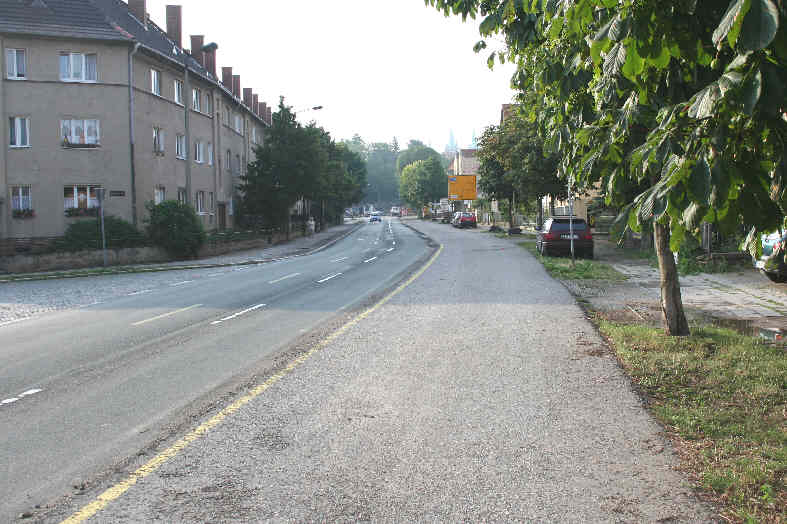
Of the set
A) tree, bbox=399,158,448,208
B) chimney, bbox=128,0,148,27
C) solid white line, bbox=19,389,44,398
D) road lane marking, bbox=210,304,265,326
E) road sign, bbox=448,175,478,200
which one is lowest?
road lane marking, bbox=210,304,265,326

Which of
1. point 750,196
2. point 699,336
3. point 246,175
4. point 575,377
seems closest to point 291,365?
point 575,377

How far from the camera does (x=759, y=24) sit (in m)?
2.70

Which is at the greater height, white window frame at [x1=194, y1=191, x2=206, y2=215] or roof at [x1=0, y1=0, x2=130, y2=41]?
roof at [x1=0, y1=0, x2=130, y2=41]

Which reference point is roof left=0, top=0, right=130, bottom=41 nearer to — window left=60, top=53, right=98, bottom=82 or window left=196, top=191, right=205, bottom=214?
window left=60, top=53, right=98, bottom=82

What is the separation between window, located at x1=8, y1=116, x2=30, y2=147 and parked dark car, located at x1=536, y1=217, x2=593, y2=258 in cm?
2253

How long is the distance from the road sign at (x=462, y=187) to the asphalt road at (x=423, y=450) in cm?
7235

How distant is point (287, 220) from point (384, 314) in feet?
123

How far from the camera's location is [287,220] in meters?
49.5

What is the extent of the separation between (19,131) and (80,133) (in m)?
2.42

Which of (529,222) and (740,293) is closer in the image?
(740,293)

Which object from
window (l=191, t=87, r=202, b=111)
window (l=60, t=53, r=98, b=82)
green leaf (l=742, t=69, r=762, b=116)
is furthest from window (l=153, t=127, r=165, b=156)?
green leaf (l=742, t=69, r=762, b=116)

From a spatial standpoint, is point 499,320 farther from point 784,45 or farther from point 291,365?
point 784,45

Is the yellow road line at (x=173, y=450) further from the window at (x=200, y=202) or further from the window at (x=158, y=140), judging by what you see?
the window at (x=200, y=202)

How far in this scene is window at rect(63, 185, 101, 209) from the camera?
30.8 metres
